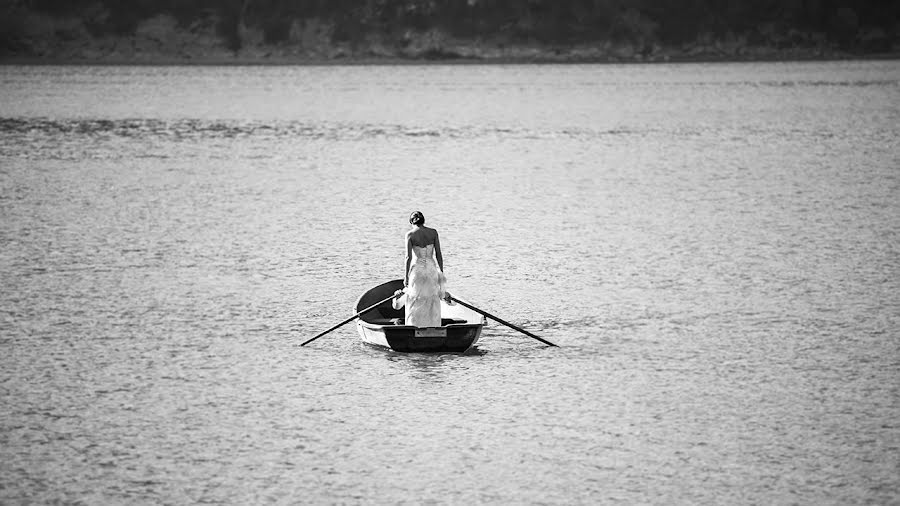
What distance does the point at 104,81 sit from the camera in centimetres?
11556

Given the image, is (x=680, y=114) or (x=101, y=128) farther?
(x=680, y=114)

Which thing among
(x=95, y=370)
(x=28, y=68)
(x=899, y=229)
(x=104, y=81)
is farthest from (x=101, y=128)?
(x=28, y=68)

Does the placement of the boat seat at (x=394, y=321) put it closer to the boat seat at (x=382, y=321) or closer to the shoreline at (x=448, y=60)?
the boat seat at (x=382, y=321)

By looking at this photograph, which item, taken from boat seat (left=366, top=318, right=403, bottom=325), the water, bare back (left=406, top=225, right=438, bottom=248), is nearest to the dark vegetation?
the water

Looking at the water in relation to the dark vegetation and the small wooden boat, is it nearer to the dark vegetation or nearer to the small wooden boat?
the small wooden boat

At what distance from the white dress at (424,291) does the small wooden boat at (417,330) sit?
13cm

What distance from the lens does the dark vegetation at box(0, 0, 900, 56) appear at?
166 metres

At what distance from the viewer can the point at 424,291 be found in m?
14.3

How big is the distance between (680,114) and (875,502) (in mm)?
57352

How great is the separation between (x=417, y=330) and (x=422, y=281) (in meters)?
0.55

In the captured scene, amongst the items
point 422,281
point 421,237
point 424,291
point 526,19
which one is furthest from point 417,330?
point 526,19

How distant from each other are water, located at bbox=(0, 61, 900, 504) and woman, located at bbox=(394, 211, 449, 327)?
0.59 meters

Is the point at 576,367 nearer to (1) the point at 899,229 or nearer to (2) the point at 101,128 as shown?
(1) the point at 899,229

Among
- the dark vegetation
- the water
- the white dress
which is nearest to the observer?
the water
